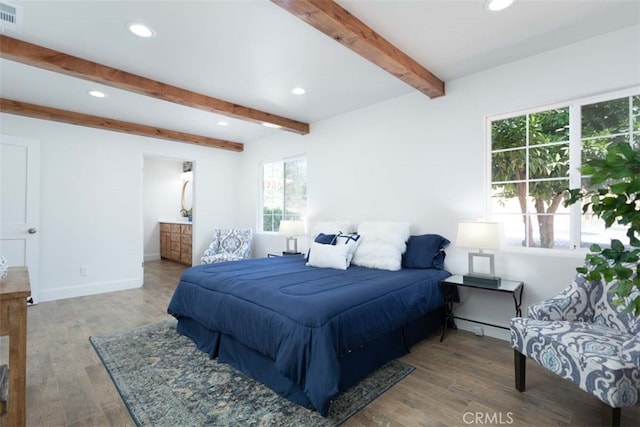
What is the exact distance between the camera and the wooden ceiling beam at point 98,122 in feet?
12.1

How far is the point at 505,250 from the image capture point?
9.41 feet

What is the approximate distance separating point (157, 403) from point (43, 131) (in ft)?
13.4

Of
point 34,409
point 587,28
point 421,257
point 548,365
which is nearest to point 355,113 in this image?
point 421,257

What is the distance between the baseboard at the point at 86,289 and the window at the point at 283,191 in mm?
2228

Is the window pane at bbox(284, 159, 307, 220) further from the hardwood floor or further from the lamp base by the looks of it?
the hardwood floor

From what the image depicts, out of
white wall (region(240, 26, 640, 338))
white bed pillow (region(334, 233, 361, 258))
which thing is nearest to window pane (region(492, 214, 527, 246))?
white wall (region(240, 26, 640, 338))

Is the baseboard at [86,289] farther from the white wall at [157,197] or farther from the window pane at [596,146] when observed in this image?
the window pane at [596,146]

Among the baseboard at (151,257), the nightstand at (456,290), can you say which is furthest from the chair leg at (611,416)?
the baseboard at (151,257)

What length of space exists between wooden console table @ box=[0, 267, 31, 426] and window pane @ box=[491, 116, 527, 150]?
11.8ft

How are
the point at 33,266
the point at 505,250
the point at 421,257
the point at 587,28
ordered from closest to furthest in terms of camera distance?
the point at 587,28 → the point at 505,250 → the point at 421,257 → the point at 33,266

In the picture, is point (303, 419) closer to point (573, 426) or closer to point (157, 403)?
point (157, 403)

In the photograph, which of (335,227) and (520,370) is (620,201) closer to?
(520,370)

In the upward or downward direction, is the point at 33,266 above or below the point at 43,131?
below

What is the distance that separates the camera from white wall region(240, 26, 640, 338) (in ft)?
8.13
